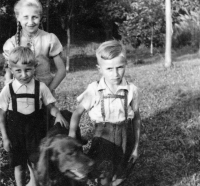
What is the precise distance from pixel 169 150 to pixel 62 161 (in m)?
2.50

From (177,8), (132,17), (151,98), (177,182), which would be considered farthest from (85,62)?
(177,182)

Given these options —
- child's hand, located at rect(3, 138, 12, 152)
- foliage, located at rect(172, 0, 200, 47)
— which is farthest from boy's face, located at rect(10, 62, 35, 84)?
foliage, located at rect(172, 0, 200, 47)

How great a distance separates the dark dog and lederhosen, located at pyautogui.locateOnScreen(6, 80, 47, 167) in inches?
19.5

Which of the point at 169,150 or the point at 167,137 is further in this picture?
the point at 167,137

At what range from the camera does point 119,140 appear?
127 inches

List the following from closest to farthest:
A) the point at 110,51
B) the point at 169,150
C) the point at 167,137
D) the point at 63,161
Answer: the point at 63,161
the point at 110,51
the point at 169,150
the point at 167,137

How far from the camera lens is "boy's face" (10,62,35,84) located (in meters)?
3.21

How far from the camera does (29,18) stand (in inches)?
137

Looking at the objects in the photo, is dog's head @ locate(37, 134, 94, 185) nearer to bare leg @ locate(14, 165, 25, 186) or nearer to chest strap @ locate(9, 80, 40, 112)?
chest strap @ locate(9, 80, 40, 112)

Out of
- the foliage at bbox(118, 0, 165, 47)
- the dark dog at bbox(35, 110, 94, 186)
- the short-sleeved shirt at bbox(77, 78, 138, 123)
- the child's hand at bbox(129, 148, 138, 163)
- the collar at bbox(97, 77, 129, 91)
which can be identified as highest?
the foliage at bbox(118, 0, 165, 47)

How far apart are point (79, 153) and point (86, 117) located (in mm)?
3431

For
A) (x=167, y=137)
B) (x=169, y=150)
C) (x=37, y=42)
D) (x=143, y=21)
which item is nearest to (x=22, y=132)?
(x=37, y=42)

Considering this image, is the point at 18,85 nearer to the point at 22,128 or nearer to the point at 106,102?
the point at 22,128

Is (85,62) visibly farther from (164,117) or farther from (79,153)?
(79,153)
